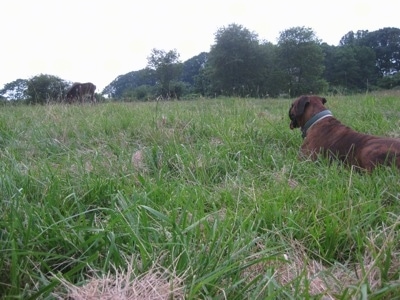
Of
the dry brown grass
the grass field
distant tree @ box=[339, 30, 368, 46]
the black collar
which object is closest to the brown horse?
the grass field

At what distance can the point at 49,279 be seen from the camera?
4.18 feet

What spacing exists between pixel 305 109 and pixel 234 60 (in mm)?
41640

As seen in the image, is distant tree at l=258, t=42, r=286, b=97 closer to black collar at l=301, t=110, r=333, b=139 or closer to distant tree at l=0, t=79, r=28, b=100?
distant tree at l=0, t=79, r=28, b=100

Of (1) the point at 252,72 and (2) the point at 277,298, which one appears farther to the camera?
(1) the point at 252,72

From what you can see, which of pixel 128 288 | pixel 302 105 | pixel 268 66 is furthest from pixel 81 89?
pixel 268 66

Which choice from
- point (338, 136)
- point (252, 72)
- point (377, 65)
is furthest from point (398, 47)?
point (338, 136)

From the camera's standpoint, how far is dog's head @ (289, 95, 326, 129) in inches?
181

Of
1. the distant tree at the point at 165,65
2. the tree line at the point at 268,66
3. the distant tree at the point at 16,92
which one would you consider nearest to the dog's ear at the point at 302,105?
the distant tree at the point at 16,92

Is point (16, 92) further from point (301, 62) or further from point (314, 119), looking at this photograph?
point (301, 62)

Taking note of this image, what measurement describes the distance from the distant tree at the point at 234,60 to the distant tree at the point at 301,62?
4540 millimetres

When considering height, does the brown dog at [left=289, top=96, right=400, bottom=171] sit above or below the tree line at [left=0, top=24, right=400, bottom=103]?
below

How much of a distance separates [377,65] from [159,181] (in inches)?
2563

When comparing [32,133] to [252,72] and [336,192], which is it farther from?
[252,72]

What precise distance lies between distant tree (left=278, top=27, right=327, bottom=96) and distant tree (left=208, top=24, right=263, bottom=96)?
4.54m
